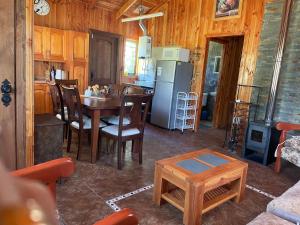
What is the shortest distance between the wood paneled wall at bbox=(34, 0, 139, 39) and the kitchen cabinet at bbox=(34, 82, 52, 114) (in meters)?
1.33

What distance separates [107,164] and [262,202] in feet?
6.08

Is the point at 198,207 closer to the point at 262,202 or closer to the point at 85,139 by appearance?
the point at 262,202

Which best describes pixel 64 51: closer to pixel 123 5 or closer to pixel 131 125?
pixel 123 5

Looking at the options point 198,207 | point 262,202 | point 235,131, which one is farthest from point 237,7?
point 198,207

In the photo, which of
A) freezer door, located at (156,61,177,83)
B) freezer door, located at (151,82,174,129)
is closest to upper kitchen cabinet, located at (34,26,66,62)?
freezer door, located at (156,61,177,83)

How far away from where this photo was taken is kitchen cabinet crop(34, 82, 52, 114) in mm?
4973

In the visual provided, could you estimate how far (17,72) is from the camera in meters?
1.98

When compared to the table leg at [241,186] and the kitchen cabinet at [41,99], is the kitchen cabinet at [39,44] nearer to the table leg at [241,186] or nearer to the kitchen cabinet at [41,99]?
the kitchen cabinet at [41,99]

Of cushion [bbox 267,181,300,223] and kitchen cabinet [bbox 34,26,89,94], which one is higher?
kitchen cabinet [bbox 34,26,89,94]

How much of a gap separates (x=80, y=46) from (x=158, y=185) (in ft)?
13.9

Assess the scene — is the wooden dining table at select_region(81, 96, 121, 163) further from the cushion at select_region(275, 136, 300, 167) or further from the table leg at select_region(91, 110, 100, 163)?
the cushion at select_region(275, 136, 300, 167)

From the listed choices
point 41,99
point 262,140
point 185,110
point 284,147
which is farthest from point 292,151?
point 41,99

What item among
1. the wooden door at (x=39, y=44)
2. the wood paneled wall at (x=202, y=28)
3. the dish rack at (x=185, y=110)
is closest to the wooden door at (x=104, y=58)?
the wood paneled wall at (x=202, y=28)

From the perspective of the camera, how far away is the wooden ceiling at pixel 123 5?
577 cm
